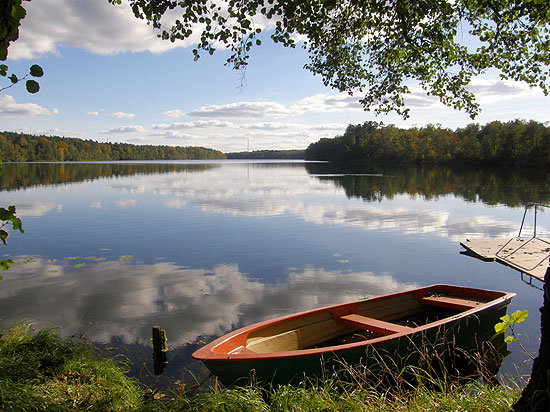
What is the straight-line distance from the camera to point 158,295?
33.9 feet

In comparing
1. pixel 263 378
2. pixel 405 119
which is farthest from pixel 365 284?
pixel 263 378

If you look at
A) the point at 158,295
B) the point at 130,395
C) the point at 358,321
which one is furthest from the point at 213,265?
the point at 130,395

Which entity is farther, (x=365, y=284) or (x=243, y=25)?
(x=365, y=284)

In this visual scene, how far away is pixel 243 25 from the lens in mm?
5965

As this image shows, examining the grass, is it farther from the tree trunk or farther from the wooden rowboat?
the tree trunk

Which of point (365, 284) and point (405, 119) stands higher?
point (405, 119)

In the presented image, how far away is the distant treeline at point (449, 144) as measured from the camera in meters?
72.1

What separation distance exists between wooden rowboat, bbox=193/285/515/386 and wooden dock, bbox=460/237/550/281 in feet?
17.9

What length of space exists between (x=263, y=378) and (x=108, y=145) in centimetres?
19549

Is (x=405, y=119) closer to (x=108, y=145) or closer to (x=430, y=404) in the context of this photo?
(x=430, y=404)

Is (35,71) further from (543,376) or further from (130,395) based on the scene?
(130,395)

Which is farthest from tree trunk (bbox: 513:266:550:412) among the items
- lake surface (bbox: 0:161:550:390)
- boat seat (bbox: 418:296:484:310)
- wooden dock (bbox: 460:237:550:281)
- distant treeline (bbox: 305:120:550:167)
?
distant treeline (bbox: 305:120:550:167)

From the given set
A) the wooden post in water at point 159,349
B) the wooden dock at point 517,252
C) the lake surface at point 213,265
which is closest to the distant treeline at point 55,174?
the lake surface at point 213,265

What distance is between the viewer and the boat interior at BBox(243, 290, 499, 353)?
6.51 meters
